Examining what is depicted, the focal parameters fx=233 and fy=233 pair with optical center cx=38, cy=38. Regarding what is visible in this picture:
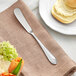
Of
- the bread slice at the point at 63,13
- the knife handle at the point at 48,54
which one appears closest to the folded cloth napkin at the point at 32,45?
the knife handle at the point at 48,54

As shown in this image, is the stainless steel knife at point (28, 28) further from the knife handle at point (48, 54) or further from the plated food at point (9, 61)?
the plated food at point (9, 61)

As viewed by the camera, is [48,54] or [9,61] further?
[48,54]

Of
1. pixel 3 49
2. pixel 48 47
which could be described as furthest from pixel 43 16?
pixel 3 49

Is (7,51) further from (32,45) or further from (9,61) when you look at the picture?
(32,45)

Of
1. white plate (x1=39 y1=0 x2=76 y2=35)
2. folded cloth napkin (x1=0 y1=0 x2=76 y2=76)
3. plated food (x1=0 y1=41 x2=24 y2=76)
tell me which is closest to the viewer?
plated food (x1=0 y1=41 x2=24 y2=76)

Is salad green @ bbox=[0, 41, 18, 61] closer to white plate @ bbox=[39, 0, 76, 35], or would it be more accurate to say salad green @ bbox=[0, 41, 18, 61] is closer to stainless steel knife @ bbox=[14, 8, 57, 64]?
stainless steel knife @ bbox=[14, 8, 57, 64]

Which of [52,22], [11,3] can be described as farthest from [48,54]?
[11,3]

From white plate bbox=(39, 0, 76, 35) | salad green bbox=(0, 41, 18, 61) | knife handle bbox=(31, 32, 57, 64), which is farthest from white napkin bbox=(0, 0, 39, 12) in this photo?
salad green bbox=(0, 41, 18, 61)
